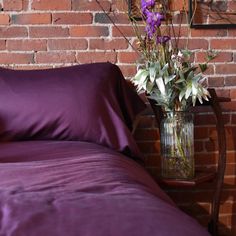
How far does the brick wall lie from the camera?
2.11 meters

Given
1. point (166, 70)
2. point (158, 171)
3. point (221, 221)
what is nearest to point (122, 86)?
point (166, 70)

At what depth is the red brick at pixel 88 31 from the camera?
6.98 ft

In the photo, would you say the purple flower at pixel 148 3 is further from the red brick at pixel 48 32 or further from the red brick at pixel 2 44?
the red brick at pixel 2 44

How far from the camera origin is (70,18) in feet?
6.96

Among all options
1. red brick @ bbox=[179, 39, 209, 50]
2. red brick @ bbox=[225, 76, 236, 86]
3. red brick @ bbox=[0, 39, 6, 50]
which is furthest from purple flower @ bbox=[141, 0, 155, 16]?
red brick @ bbox=[0, 39, 6, 50]

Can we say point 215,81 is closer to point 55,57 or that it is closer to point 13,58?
point 55,57

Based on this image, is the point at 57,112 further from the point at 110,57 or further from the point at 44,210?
the point at 44,210

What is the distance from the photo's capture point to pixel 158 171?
2.18m

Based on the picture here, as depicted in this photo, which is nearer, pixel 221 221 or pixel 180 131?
pixel 180 131

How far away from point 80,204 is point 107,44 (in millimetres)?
1494

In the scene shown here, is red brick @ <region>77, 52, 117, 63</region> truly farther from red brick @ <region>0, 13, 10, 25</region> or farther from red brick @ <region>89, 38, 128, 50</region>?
red brick @ <region>0, 13, 10, 25</region>

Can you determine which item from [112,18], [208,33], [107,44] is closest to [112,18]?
[112,18]

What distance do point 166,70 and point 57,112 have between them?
1.69 ft

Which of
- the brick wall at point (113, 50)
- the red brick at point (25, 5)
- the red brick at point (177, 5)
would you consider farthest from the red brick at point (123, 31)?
the red brick at point (25, 5)
